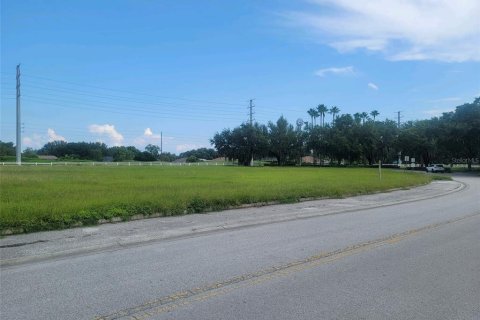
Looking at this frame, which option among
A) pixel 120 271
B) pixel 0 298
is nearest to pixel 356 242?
pixel 120 271

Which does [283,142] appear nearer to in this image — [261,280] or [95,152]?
[95,152]

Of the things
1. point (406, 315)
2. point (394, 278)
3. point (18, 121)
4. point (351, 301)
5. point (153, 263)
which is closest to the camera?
point (406, 315)

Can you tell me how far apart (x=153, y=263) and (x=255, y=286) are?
7.37 feet

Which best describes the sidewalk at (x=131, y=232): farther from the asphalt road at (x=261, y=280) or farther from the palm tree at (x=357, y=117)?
the palm tree at (x=357, y=117)

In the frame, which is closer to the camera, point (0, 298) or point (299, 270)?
point (0, 298)

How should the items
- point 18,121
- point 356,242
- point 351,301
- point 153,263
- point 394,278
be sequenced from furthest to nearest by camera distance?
point 18,121 < point 356,242 < point 153,263 < point 394,278 < point 351,301

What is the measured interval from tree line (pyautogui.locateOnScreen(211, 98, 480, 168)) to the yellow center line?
70.4m

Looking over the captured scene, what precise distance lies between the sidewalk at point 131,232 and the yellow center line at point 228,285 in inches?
147

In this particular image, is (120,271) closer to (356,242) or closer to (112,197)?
(356,242)

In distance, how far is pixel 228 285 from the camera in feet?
20.9

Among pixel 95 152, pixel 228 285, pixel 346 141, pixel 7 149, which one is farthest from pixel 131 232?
pixel 7 149

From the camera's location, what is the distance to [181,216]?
14.4 m

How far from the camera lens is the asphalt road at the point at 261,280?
5.36 m

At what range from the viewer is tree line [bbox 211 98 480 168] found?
86125mm
